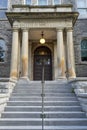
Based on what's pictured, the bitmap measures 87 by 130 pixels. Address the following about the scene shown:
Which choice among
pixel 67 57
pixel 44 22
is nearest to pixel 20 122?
pixel 67 57

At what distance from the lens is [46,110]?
730 cm

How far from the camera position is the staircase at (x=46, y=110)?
6270mm

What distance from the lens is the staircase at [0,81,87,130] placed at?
6.27 m

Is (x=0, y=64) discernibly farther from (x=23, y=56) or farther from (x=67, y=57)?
(x=67, y=57)

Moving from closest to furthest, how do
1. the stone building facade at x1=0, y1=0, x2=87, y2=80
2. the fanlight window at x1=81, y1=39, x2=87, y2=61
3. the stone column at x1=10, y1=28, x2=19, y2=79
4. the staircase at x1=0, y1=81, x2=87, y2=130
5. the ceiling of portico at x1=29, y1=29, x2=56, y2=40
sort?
1. the staircase at x1=0, y1=81, x2=87, y2=130
2. the stone column at x1=10, y1=28, x2=19, y2=79
3. the stone building facade at x1=0, y1=0, x2=87, y2=80
4. the ceiling of portico at x1=29, y1=29, x2=56, y2=40
5. the fanlight window at x1=81, y1=39, x2=87, y2=61

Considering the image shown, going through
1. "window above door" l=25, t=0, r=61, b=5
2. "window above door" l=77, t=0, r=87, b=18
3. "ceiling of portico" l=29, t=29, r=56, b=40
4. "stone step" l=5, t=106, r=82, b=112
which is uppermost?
"window above door" l=25, t=0, r=61, b=5

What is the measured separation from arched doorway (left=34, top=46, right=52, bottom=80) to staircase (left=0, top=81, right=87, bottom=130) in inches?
219

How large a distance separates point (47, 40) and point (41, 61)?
1.72 meters

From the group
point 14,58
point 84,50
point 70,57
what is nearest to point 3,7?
point 14,58

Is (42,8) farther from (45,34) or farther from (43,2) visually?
(43,2)

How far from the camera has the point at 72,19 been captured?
12.4 meters

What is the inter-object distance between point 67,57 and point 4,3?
7.87m

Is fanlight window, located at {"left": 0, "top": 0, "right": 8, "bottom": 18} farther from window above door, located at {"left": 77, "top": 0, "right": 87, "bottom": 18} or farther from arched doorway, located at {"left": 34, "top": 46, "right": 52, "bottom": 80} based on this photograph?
window above door, located at {"left": 77, "top": 0, "right": 87, "bottom": 18}

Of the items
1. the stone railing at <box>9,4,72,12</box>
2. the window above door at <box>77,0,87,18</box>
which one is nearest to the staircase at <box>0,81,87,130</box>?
the stone railing at <box>9,4,72,12</box>
